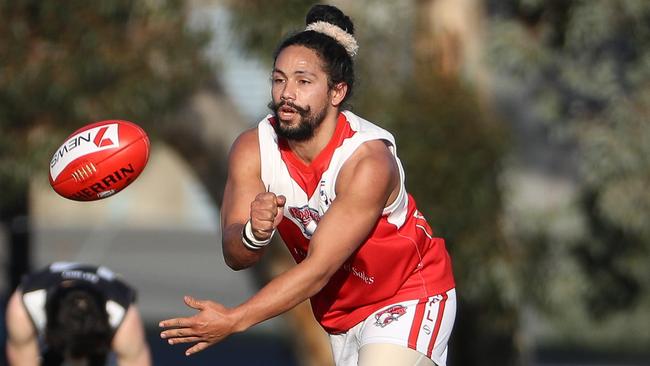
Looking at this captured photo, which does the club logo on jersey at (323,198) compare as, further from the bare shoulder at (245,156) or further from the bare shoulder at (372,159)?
the bare shoulder at (245,156)

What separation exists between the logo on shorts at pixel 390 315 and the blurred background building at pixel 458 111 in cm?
489

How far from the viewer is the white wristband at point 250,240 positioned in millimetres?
4848

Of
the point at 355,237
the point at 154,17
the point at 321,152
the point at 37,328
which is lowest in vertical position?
the point at 37,328

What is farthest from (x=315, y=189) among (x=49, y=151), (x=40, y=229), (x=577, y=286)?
(x=40, y=229)

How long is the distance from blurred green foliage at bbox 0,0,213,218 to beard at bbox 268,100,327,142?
5.48 meters

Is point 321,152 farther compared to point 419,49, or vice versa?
point 419,49

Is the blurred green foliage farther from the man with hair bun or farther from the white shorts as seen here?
the white shorts

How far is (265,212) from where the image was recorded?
469 centimetres

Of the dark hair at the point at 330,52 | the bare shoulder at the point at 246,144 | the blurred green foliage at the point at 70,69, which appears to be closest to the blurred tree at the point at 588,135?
the blurred green foliage at the point at 70,69

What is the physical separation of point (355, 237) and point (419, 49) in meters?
7.05

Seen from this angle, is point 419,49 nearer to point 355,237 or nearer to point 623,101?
point 623,101

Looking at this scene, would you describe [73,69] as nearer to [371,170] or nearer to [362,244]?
[362,244]

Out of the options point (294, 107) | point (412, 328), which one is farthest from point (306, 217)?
point (412, 328)

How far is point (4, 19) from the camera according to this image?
33.9ft
